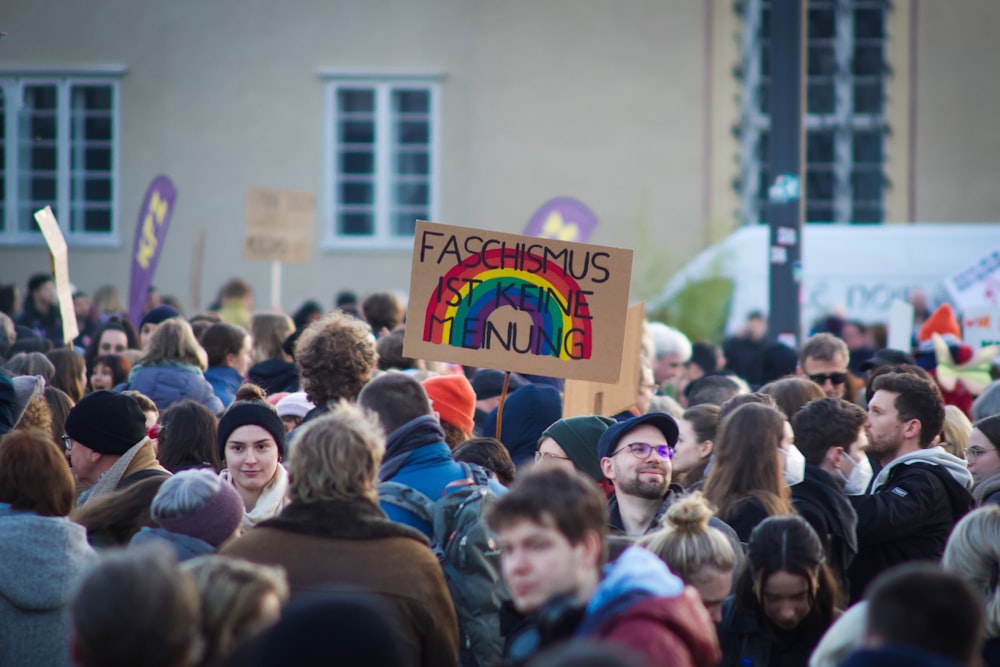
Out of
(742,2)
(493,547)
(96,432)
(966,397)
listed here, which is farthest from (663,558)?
(742,2)

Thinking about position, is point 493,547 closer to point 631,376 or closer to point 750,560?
point 750,560

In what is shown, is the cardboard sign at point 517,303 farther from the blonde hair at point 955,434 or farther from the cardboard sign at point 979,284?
the cardboard sign at point 979,284

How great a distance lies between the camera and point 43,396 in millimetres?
6121

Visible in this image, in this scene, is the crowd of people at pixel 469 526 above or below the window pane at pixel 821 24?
below

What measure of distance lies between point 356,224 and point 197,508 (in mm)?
16646

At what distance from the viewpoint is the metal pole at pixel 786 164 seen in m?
10.0

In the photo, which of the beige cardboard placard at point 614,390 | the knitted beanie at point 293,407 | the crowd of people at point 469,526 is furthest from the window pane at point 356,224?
the knitted beanie at point 293,407

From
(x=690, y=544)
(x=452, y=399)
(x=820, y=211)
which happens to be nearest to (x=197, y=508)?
(x=690, y=544)

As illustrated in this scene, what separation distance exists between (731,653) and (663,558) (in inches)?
16.0

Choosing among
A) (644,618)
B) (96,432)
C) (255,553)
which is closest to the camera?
(644,618)

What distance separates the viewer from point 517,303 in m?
5.74

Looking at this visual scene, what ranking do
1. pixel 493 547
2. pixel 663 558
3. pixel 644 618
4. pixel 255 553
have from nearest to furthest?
pixel 644 618, pixel 255 553, pixel 663 558, pixel 493 547

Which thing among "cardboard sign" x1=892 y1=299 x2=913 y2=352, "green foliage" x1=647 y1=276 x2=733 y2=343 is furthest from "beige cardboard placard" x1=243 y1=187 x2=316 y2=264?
"green foliage" x1=647 y1=276 x2=733 y2=343

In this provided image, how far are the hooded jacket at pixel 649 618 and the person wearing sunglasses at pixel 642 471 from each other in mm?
1634
